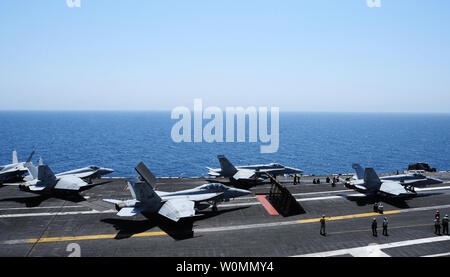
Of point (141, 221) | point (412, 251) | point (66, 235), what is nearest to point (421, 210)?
point (412, 251)

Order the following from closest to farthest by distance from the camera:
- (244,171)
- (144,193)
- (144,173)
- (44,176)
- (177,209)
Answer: (177,209)
(144,193)
(144,173)
(44,176)
(244,171)

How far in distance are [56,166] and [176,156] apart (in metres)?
39.5

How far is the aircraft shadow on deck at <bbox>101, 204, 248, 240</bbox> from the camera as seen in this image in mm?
25781

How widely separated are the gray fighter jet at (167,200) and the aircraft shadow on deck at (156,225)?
39.0 inches

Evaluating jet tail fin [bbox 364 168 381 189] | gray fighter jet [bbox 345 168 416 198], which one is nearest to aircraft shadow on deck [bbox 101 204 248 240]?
gray fighter jet [bbox 345 168 416 198]

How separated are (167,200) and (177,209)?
266 cm

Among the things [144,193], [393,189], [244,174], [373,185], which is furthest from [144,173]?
[393,189]

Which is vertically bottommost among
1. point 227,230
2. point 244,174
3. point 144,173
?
point 227,230

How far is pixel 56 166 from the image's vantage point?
87562mm

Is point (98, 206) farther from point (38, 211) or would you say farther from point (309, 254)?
point (309, 254)

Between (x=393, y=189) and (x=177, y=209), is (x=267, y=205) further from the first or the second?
(x=393, y=189)

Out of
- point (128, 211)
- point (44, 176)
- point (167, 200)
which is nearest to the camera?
point (128, 211)

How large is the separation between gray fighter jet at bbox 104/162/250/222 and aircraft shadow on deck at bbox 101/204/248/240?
3.25ft

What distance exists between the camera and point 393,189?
35.0 m
